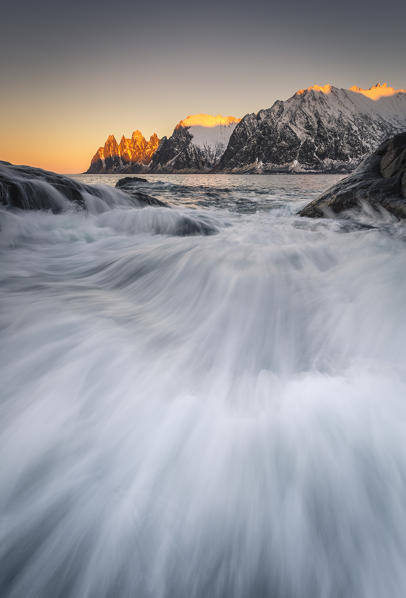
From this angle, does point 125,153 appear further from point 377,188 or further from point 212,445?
point 212,445

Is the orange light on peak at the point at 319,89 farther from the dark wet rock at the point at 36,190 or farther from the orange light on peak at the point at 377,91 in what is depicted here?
the dark wet rock at the point at 36,190

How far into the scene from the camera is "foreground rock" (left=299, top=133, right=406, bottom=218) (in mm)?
3723

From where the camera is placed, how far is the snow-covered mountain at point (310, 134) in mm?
101938

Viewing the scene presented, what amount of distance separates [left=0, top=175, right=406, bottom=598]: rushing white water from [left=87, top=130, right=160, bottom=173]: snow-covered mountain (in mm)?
182309

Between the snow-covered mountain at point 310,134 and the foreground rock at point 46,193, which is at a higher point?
the snow-covered mountain at point 310,134

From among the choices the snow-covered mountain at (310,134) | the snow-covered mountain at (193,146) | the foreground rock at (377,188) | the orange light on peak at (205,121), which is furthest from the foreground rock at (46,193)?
the orange light on peak at (205,121)

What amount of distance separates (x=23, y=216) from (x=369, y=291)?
487 centimetres

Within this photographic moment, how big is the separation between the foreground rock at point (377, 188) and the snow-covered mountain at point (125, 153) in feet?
588

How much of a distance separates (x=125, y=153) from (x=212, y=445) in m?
196

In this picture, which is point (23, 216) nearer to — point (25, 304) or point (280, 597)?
point (25, 304)

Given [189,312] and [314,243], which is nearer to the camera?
[189,312]

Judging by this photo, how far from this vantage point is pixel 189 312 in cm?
187

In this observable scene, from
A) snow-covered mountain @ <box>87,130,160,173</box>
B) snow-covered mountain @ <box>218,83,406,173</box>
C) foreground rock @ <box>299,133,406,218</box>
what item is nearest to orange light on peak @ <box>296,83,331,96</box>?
snow-covered mountain @ <box>218,83,406,173</box>

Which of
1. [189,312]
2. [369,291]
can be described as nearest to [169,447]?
[189,312]
